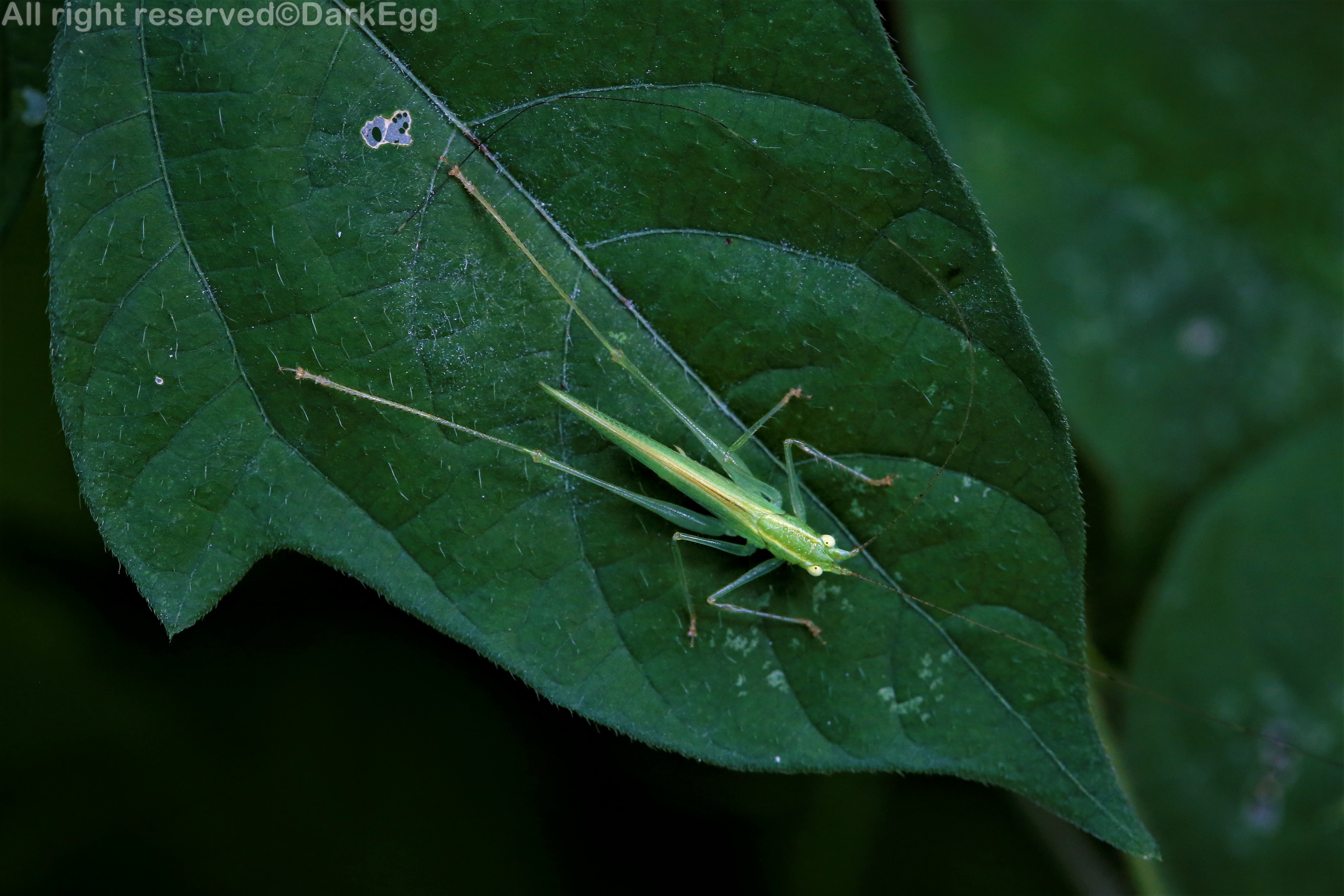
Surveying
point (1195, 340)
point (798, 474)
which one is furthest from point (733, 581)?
point (1195, 340)

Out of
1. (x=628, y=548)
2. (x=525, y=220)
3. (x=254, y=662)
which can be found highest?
(x=525, y=220)

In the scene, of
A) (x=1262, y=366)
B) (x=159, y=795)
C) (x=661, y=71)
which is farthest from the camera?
(x=1262, y=366)

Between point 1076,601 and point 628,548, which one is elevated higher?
point 1076,601

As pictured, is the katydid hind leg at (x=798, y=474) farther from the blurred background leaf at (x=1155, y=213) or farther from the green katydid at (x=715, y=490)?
the blurred background leaf at (x=1155, y=213)

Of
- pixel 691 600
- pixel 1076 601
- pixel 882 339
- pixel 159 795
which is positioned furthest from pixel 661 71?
pixel 159 795

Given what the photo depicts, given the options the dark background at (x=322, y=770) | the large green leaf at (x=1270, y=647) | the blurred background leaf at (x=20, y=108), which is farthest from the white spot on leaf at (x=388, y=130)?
the large green leaf at (x=1270, y=647)

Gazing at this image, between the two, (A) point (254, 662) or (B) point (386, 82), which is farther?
(A) point (254, 662)

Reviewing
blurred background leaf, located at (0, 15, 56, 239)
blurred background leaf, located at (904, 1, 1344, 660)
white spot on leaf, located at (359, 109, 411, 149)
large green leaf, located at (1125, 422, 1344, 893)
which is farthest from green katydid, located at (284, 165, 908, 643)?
large green leaf, located at (1125, 422, 1344, 893)

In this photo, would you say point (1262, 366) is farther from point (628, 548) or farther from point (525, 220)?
point (525, 220)
